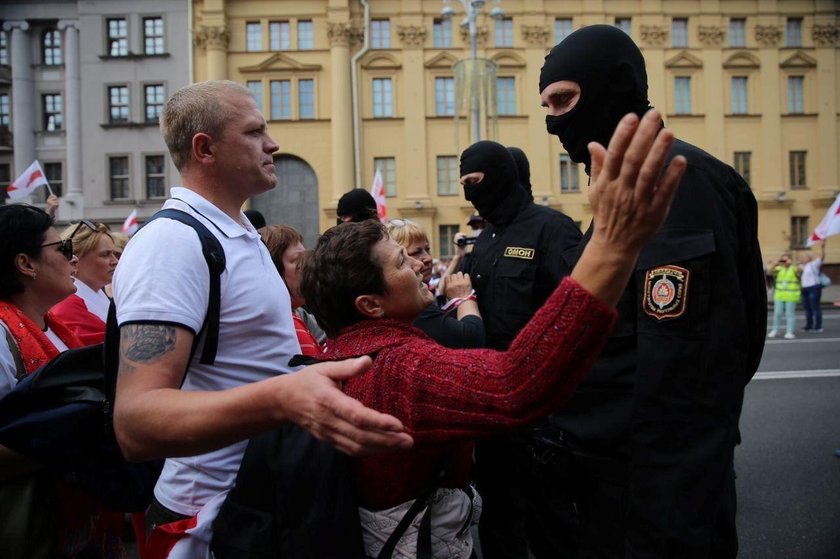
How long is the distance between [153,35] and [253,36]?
15.0 feet

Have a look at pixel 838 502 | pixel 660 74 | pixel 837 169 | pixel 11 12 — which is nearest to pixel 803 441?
pixel 838 502

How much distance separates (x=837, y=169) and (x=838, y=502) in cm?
3226

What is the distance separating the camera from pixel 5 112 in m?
30.0

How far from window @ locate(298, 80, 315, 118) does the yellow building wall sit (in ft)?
1.04

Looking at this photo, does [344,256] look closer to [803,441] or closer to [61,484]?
[61,484]

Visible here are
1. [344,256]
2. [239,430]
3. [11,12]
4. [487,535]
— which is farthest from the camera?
[11,12]

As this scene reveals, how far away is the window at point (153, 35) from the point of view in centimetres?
2948

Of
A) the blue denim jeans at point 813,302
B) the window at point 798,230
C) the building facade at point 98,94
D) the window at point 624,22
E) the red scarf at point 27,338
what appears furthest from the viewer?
the window at point 624,22

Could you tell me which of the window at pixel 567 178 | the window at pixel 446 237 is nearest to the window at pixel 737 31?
the window at pixel 567 178

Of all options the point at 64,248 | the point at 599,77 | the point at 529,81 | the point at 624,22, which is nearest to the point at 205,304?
the point at 599,77

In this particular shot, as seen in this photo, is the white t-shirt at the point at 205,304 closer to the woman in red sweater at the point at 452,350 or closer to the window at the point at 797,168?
the woman in red sweater at the point at 452,350

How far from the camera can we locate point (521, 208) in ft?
12.5

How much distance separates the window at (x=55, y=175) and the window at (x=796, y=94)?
3496 cm

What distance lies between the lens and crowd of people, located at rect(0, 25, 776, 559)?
1228 millimetres
